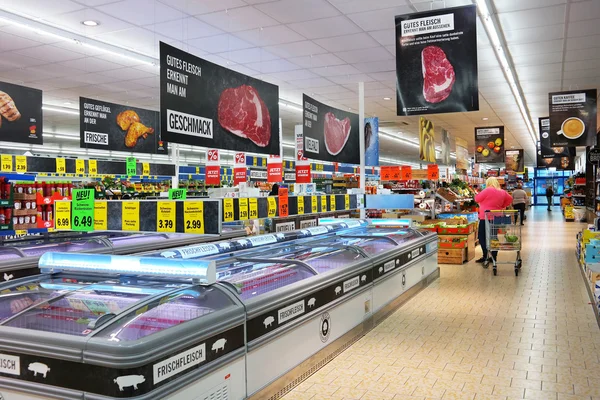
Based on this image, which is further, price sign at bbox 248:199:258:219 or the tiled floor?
price sign at bbox 248:199:258:219

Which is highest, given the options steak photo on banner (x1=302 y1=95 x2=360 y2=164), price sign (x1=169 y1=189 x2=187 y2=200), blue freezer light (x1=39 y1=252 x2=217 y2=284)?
steak photo on banner (x1=302 y1=95 x2=360 y2=164)

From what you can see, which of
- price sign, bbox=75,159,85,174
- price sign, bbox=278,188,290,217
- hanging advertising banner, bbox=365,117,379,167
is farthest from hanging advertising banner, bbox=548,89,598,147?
price sign, bbox=75,159,85,174

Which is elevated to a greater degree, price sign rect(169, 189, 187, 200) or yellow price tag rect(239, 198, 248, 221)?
price sign rect(169, 189, 187, 200)

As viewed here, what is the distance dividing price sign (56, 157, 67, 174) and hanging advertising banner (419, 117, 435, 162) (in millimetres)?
8273

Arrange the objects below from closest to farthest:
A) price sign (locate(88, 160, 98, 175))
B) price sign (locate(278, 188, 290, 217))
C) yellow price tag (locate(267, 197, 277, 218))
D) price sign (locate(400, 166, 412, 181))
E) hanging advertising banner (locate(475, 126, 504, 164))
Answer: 1. yellow price tag (locate(267, 197, 277, 218))
2. price sign (locate(278, 188, 290, 217))
3. price sign (locate(88, 160, 98, 175))
4. price sign (locate(400, 166, 412, 181))
5. hanging advertising banner (locate(475, 126, 504, 164))

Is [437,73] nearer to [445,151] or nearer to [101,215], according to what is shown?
[101,215]

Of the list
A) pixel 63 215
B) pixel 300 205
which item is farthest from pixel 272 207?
pixel 63 215

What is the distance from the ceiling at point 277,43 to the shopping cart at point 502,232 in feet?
9.62

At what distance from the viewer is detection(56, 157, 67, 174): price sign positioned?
9.40 m

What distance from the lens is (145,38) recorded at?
8398 mm

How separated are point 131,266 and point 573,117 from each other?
11.2 m

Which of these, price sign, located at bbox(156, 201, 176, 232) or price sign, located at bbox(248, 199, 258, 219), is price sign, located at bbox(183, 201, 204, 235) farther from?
price sign, located at bbox(248, 199, 258, 219)

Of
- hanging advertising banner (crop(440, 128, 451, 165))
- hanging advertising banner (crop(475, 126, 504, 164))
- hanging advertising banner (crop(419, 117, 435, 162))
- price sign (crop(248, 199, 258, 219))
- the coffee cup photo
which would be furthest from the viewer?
hanging advertising banner (crop(475, 126, 504, 164))

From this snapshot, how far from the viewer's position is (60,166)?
9477 mm
